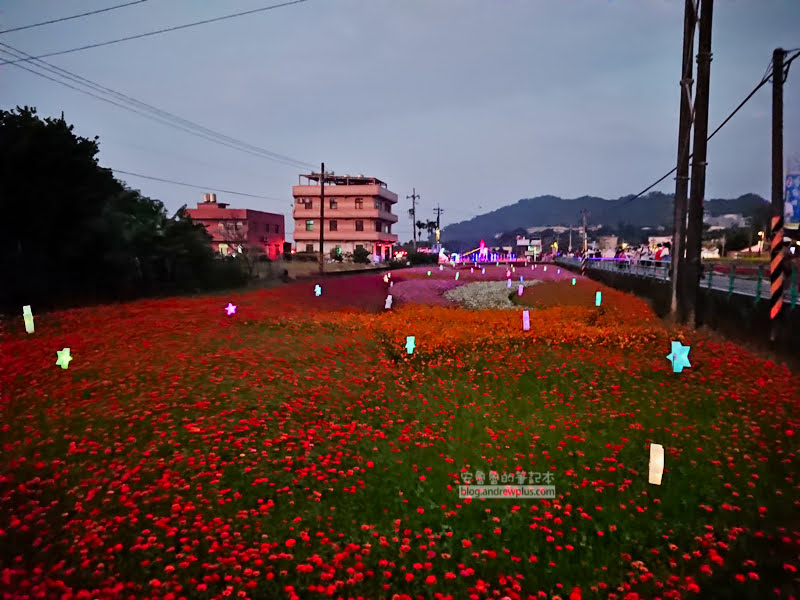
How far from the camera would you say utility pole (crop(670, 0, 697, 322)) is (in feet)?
55.9

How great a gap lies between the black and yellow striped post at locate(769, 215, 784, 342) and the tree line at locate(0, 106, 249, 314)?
23.1 m

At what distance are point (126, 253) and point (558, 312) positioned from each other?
19553mm

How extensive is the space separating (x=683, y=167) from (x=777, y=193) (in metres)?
6.26

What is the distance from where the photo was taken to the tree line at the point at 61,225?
18.6 metres

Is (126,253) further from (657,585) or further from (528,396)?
(657,585)

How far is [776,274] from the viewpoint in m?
11.9

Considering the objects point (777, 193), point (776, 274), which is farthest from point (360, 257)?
point (777, 193)

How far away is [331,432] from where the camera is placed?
779 cm

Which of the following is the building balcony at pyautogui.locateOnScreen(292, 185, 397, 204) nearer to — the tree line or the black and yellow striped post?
the tree line

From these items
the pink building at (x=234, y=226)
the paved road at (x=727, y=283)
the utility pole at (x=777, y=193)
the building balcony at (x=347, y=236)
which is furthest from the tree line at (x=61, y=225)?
the building balcony at (x=347, y=236)

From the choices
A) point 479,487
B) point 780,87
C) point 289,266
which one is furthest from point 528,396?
point 289,266

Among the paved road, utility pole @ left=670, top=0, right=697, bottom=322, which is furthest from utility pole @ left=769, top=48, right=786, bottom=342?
utility pole @ left=670, top=0, right=697, bottom=322

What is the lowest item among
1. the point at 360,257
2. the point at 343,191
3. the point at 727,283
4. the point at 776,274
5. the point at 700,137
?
the point at 727,283

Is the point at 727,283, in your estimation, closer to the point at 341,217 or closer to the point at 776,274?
the point at 776,274
